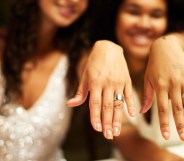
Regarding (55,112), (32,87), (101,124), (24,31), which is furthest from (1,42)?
(101,124)

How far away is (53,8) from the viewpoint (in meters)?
1.12

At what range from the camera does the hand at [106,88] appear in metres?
0.60

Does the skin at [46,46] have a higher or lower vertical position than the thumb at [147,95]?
lower

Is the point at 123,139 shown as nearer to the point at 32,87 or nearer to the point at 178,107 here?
the point at 32,87

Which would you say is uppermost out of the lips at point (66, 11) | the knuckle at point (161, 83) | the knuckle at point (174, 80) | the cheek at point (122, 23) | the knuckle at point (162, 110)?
the knuckle at point (174, 80)

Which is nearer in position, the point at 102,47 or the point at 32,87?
the point at 102,47

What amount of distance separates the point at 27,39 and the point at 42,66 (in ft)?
0.37

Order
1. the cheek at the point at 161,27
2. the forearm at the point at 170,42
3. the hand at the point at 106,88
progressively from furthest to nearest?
the cheek at the point at 161,27 → the forearm at the point at 170,42 → the hand at the point at 106,88

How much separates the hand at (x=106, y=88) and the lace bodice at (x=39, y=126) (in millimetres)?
311

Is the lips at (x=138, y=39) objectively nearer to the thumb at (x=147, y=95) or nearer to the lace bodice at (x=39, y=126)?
the lace bodice at (x=39, y=126)

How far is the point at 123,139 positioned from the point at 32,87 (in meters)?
0.35

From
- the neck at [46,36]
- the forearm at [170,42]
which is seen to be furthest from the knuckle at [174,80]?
the neck at [46,36]

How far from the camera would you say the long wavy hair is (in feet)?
3.72

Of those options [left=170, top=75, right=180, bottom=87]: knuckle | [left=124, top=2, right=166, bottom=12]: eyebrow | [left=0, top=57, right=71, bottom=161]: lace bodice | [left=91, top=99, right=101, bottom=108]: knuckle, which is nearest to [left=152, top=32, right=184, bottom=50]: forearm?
[left=170, top=75, right=180, bottom=87]: knuckle
